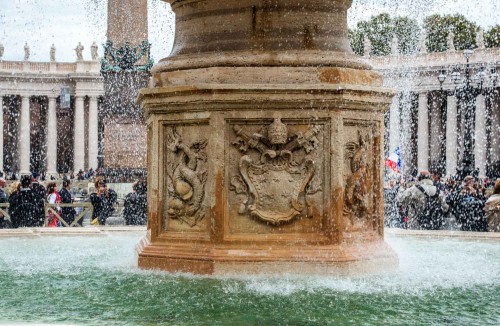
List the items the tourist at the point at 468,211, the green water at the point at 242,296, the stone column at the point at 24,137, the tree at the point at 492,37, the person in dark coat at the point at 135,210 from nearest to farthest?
the green water at the point at 242,296 → the tourist at the point at 468,211 → the person in dark coat at the point at 135,210 → the tree at the point at 492,37 → the stone column at the point at 24,137

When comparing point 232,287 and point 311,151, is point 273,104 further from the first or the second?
point 232,287

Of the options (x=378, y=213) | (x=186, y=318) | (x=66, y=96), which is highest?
(x=66, y=96)

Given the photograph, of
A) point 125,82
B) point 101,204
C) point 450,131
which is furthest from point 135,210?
point 450,131

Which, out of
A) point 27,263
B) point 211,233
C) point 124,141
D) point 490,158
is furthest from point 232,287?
point 490,158

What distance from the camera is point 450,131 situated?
78188 mm

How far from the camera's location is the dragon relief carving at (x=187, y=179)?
29.9 feet

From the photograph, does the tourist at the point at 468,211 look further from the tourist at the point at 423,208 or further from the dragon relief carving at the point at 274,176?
the dragon relief carving at the point at 274,176

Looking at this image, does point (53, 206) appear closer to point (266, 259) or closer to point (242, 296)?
point (266, 259)

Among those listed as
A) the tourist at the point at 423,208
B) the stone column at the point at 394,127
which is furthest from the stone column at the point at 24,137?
the tourist at the point at 423,208

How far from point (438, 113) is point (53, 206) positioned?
70.3 metres

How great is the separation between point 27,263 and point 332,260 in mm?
3359

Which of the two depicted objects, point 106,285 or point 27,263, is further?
point 27,263

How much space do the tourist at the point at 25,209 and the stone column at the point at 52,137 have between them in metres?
80.8

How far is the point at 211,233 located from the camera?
29.6 ft
